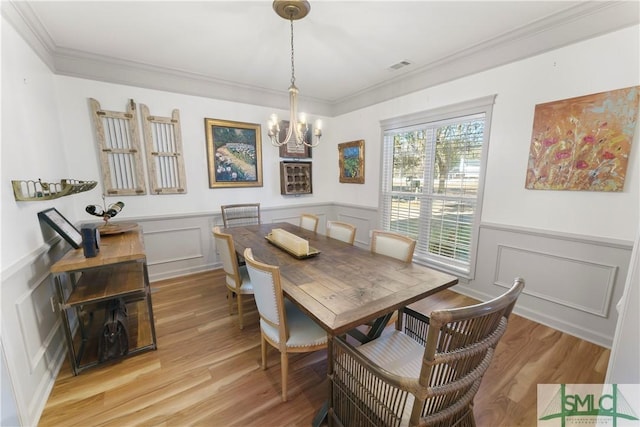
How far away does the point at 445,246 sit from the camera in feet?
10.2

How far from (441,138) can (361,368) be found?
9.24ft

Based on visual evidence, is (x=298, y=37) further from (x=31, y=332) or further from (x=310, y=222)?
(x=31, y=332)

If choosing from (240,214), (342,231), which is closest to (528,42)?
(342,231)

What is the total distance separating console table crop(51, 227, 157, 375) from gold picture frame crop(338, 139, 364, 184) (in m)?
2.99

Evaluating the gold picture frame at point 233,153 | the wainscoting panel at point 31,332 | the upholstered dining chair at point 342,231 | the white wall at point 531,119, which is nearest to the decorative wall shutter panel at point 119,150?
the gold picture frame at point 233,153

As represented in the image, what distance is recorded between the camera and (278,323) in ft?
4.74

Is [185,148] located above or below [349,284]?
above

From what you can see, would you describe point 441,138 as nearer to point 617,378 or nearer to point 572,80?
point 572,80

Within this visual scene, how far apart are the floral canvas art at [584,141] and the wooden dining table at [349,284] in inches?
60.2

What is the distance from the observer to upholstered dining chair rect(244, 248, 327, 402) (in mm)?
1355

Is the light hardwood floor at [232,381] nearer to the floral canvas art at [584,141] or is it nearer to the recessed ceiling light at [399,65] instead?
the floral canvas art at [584,141]

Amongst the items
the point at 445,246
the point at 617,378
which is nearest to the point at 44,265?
the point at 617,378
